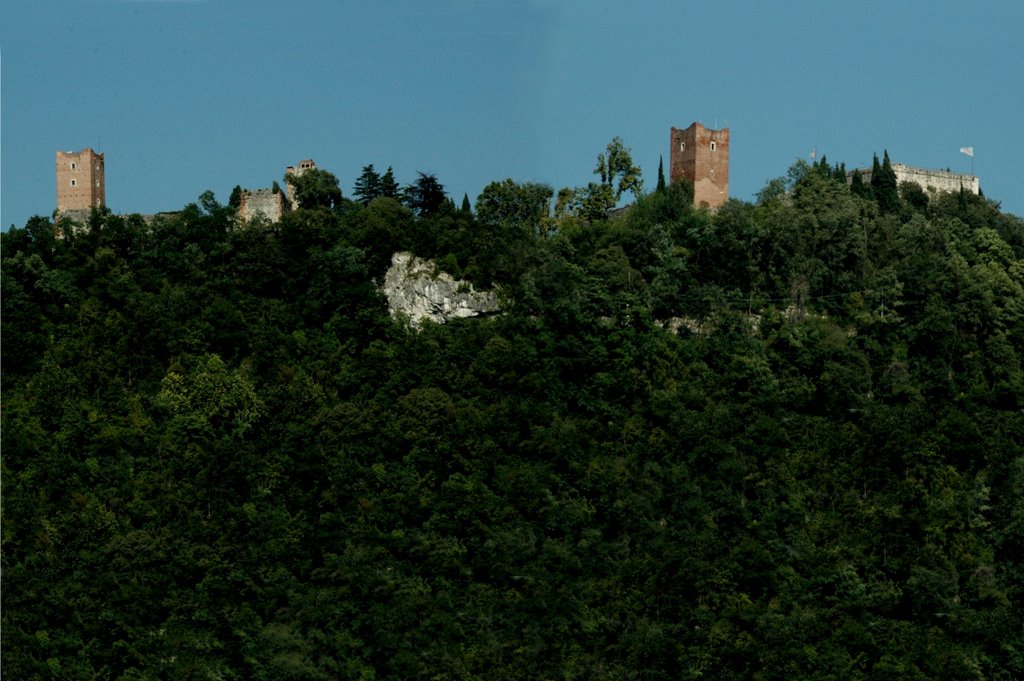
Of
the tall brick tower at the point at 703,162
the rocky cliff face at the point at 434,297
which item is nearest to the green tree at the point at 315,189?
the rocky cliff face at the point at 434,297

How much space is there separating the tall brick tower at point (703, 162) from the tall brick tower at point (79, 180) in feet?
44.2

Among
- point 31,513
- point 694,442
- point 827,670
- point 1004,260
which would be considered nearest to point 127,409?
point 31,513

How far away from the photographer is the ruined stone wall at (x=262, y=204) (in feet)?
170

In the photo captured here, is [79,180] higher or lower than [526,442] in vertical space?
higher

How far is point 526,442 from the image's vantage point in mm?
47031

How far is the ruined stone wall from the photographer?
170 feet

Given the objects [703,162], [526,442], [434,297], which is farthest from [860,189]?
[526,442]

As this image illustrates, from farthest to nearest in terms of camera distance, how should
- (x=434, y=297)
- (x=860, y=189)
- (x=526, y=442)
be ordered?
(x=860, y=189), (x=434, y=297), (x=526, y=442)

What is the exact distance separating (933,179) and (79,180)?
20.1 m

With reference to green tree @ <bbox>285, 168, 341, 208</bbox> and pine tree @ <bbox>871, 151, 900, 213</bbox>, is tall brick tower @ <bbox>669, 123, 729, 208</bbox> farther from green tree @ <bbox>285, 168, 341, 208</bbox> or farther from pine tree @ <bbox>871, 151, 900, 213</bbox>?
green tree @ <bbox>285, 168, 341, 208</bbox>

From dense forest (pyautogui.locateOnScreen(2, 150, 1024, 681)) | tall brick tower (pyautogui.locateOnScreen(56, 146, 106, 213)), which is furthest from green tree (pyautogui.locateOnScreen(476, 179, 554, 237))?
tall brick tower (pyautogui.locateOnScreen(56, 146, 106, 213))

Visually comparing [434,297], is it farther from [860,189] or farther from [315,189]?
[860,189]

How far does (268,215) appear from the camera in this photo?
2042 inches

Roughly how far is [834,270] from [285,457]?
499 inches
